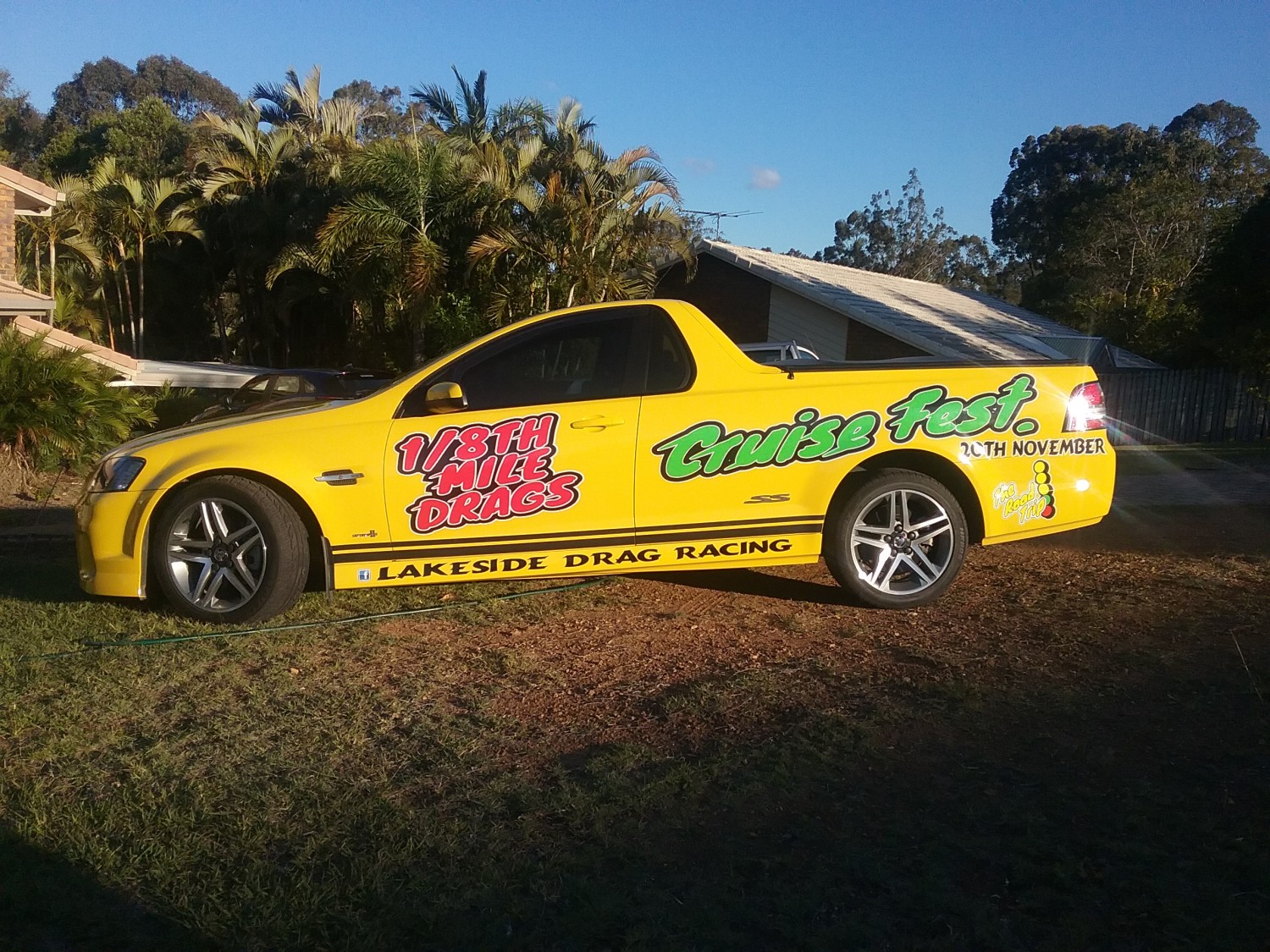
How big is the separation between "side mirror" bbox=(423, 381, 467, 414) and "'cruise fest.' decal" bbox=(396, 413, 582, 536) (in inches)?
4.3

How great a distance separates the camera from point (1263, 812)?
338 centimetres

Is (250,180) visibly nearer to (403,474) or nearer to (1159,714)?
(403,474)

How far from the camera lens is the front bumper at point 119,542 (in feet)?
18.4

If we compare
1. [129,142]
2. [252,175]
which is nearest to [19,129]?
[129,142]

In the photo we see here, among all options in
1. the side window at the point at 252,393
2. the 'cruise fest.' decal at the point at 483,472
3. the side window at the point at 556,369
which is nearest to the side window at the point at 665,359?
the side window at the point at 556,369

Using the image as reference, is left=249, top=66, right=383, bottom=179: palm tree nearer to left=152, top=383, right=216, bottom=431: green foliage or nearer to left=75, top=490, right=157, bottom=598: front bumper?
left=152, top=383, right=216, bottom=431: green foliage

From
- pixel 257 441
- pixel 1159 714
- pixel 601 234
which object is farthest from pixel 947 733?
pixel 601 234

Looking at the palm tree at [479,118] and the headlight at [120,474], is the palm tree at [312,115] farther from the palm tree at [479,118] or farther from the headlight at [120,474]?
the headlight at [120,474]

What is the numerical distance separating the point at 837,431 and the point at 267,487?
3029 mm

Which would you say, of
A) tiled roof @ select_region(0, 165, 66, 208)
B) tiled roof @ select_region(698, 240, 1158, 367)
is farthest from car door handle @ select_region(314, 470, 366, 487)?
tiled roof @ select_region(698, 240, 1158, 367)

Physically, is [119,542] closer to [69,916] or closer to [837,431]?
[69,916]

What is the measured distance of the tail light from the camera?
20.0 feet

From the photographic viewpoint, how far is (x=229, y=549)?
18.5 feet

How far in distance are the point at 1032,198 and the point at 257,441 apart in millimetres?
54498
